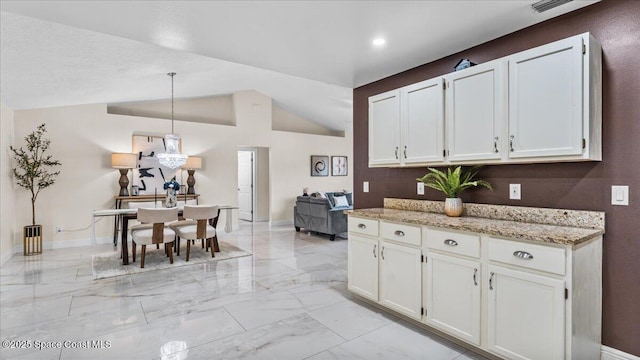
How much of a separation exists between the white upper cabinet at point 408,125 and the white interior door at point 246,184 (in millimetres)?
6293

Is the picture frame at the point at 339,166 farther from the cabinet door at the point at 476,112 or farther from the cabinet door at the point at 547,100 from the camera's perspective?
the cabinet door at the point at 547,100

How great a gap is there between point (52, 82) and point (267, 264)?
11.8ft

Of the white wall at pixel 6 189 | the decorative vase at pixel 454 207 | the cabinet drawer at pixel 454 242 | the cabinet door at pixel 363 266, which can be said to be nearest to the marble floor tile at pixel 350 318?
the cabinet door at pixel 363 266

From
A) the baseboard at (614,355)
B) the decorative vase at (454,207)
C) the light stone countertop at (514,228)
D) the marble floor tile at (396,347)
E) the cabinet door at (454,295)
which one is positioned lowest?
the marble floor tile at (396,347)

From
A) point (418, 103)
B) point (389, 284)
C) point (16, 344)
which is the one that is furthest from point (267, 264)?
point (418, 103)

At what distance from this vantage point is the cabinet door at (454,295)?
6.94 feet

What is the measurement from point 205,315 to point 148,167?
4564 mm

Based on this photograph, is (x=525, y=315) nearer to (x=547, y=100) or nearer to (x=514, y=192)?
(x=514, y=192)

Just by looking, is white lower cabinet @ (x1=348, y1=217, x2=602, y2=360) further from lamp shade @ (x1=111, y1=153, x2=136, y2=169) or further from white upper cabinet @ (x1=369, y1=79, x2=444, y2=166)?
lamp shade @ (x1=111, y1=153, x2=136, y2=169)

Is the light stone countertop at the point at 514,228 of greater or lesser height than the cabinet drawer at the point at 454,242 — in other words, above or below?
above

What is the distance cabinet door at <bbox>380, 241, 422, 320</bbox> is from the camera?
2490 millimetres

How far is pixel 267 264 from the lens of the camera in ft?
15.1

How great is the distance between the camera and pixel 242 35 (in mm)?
2529

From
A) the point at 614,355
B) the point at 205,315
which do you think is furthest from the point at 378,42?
the point at 205,315
